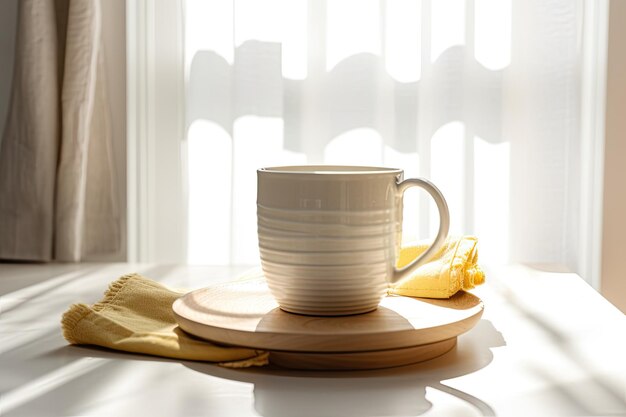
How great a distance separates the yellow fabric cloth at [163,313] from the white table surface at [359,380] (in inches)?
0.5

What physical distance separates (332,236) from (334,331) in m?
0.09

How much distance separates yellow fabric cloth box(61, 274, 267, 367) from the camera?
0.76 metres

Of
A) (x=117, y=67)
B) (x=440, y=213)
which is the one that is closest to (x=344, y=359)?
(x=440, y=213)

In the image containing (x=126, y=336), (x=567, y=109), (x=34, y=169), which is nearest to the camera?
(x=126, y=336)

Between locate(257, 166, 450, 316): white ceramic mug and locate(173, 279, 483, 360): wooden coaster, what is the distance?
0.09 feet

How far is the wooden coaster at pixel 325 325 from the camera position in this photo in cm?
71

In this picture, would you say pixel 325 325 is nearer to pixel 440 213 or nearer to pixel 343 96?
pixel 440 213

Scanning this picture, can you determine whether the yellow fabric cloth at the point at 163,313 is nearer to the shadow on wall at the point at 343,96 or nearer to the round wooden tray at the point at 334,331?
the round wooden tray at the point at 334,331

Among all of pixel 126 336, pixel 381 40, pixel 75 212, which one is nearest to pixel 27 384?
pixel 126 336

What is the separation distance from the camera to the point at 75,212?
1.62 meters

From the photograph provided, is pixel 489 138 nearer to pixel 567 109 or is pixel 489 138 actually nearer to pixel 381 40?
pixel 567 109

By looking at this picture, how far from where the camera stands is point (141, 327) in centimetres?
84

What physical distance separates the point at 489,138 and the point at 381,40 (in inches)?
12.4

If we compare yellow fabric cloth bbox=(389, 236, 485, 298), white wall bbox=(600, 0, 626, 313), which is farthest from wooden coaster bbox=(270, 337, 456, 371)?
white wall bbox=(600, 0, 626, 313)
